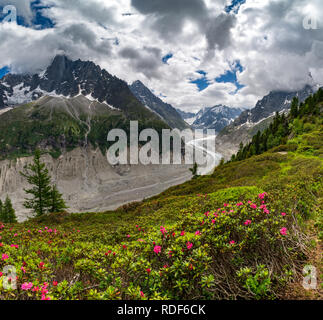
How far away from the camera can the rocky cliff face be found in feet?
303

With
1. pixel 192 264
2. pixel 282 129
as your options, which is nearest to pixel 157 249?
pixel 192 264

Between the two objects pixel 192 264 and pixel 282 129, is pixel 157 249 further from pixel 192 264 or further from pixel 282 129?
pixel 282 129

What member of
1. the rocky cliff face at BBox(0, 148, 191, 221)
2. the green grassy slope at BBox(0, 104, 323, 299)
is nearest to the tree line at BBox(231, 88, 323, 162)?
the green grassy slope at BBox(0, 104, 323, 299)

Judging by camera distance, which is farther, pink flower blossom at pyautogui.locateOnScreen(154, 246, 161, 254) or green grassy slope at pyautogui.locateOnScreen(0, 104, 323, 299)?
pink flower blossom at pyautogui.locateOnScreen(154, 246, 161, 254)

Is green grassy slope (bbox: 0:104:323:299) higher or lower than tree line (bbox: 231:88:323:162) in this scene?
lower

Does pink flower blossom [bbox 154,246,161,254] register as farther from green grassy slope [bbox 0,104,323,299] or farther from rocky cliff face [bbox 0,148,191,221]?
rocky cliff face [bbox 0,148,191,221]

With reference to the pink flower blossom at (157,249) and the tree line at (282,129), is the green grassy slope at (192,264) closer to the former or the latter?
the pink flower blossom at (157,249)

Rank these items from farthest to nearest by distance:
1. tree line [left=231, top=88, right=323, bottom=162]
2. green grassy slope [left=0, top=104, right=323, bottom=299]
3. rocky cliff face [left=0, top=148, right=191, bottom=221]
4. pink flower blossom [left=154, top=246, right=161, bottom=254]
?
rocky cliff face [left=0, top=148, right=191, bottom=221] < tree line [left=231, top=88, right=323, bottom=162] < pink flower blossom [left=154, top=246, right=161, bottom=254] < green grassy slope [left=0, top=104, right=323, bottom=299]

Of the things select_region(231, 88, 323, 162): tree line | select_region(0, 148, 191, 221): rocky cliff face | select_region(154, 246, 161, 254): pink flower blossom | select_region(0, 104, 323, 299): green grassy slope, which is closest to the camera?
select_region(0, 104, 323, 299): green grassy slope

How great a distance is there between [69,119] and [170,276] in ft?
725

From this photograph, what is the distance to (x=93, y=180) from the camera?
408ft

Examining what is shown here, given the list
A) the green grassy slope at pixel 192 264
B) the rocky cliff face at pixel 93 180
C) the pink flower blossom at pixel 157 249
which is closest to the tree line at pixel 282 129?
the green grassy slope at pixel 192 264

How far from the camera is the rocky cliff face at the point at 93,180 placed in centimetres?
9232
